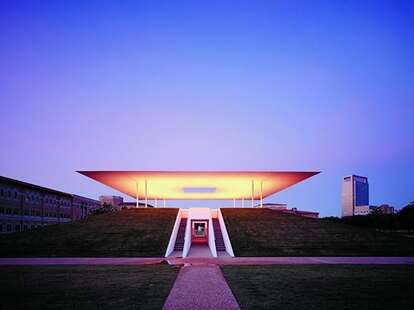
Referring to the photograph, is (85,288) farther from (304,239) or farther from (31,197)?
(31,197)

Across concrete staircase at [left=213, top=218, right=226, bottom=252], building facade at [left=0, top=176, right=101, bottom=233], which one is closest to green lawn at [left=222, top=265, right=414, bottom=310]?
concrete staircase at [left=213, top=218, right=226, bottom=252]

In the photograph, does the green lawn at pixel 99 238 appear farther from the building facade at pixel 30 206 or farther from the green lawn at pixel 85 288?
the building facade at pixel 30 206

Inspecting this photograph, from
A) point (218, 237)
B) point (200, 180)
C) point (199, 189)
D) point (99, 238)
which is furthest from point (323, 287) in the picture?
point (199, 189)

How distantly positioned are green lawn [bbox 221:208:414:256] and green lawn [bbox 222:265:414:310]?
9320 millimetres

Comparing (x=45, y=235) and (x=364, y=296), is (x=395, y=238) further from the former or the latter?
(x=45, y=235)

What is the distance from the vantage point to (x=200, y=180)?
41531 millimetres

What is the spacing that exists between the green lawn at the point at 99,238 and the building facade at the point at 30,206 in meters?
32.7

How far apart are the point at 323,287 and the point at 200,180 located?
28496 mm

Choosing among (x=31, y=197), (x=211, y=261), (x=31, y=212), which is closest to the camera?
(x=211, y=261)

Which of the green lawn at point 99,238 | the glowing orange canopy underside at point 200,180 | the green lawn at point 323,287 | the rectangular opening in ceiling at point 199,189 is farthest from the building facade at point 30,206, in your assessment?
the green lawn at point 323,287

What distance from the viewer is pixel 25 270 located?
61.1 ft

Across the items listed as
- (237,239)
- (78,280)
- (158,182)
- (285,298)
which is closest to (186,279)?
(78,280)

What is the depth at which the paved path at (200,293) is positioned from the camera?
10512mm

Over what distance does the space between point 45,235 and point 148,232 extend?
7.39m
